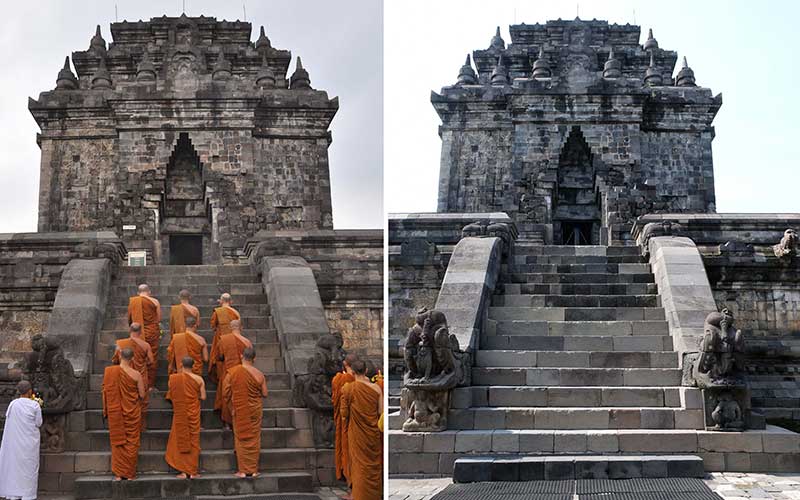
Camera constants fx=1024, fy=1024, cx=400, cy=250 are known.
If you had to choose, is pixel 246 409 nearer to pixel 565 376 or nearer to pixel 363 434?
pixel 363 434

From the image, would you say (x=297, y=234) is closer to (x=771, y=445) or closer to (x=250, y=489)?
(x=250, y=489)

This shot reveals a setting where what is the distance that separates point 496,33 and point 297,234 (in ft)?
41.9

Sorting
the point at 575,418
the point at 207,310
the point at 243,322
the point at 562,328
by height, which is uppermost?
the point at 207,310

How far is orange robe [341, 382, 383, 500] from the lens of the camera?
9352 mm

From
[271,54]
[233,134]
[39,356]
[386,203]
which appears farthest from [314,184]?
[386,203]

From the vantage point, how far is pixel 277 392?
37.5 ft

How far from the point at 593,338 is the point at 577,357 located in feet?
1.67

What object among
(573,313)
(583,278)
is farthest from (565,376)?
(583,278)

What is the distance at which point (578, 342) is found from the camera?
11188 mm

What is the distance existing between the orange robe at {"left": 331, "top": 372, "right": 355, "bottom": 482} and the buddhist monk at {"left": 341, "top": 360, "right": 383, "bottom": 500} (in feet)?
0.64

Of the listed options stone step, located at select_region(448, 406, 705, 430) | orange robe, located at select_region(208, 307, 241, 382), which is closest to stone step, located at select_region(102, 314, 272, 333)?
orange robe, located at select_region(208, 307, 241, 382)

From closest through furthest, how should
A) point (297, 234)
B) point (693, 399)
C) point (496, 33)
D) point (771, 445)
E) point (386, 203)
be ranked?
point (386, 203) < point (771, 445) < point (693, 399) < point (297, 234) < point (496, 33)

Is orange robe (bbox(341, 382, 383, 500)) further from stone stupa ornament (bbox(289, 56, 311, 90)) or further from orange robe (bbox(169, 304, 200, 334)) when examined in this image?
stone stupa ornament (bbox(289, 56, 311, 90))

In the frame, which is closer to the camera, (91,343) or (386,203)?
(386,203)
